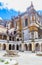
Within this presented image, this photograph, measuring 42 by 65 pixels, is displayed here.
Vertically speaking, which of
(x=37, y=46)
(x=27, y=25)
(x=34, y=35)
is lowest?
(x=37, y=46)

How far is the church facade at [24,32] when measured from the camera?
16.3m

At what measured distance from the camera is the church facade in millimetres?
16344

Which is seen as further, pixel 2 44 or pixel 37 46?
pixel 2 44

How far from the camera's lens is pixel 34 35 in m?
16.7

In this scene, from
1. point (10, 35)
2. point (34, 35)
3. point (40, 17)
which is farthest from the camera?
point (10, 35)

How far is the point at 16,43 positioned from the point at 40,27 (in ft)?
12.7

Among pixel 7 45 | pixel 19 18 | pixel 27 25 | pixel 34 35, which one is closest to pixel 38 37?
pixel 34 35

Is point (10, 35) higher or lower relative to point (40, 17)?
lower

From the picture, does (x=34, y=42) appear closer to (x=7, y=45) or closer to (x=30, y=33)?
(x=30, y=33)

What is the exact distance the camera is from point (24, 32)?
56.2ft

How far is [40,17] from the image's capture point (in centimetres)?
1570

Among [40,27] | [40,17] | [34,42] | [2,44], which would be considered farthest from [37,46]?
[2,44]

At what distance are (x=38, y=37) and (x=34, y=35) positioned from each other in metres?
0.47

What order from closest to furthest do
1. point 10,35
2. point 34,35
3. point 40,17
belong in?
1. point 40,17
2. point 34,35
3. point 10,35
